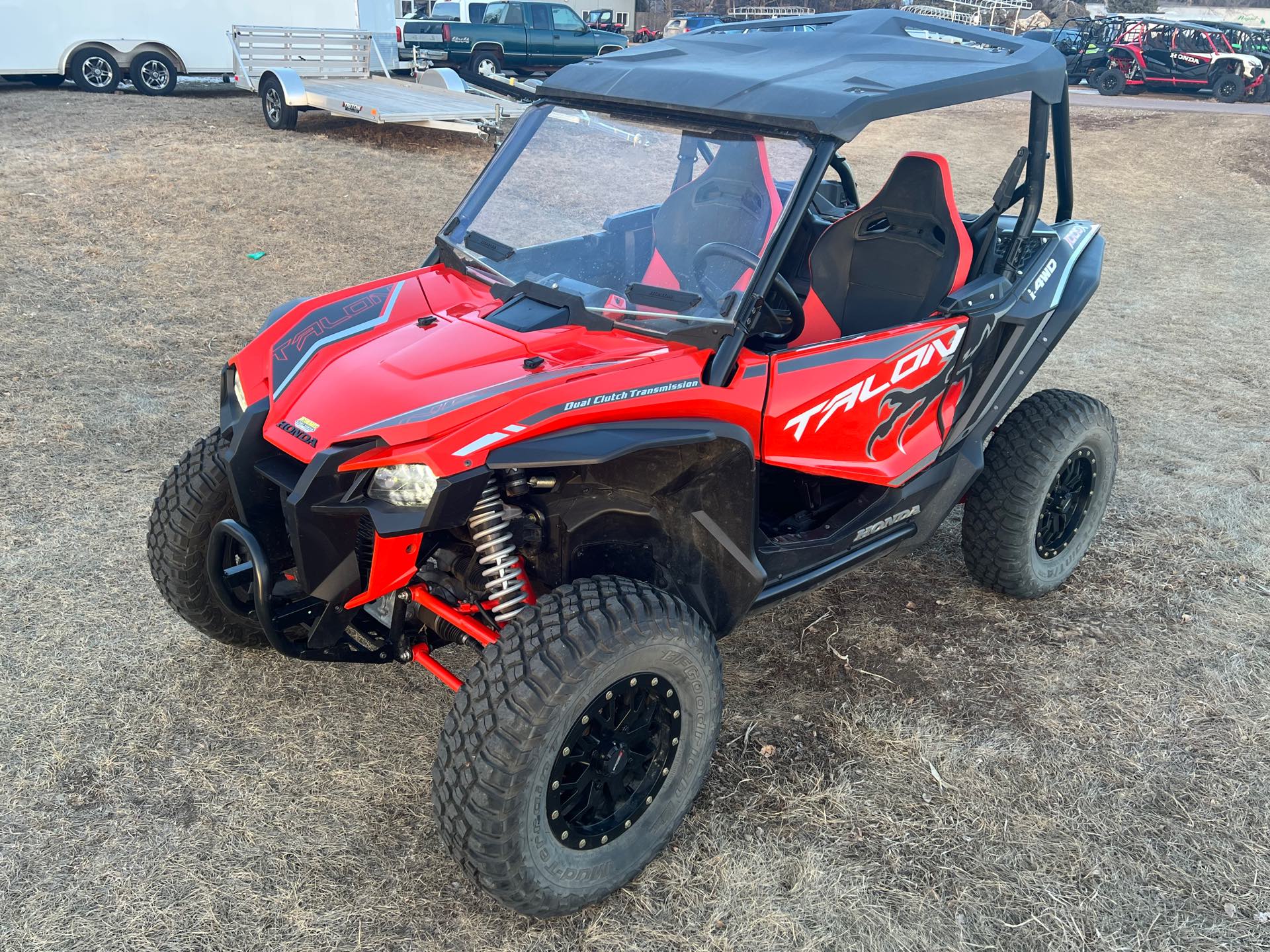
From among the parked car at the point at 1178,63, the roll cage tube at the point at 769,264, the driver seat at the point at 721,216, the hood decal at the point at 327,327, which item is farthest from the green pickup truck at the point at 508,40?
the roll cage tube at the point at 769,264

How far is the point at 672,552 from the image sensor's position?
9.61 ft

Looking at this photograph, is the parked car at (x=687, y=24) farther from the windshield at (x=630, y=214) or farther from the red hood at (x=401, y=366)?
the red hood at (x=401, y=366)

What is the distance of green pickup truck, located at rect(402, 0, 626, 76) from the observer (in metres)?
19.2

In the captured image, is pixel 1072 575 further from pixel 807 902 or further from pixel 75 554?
pixel 75 554

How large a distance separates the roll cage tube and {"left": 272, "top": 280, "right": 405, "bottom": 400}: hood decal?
1.06m

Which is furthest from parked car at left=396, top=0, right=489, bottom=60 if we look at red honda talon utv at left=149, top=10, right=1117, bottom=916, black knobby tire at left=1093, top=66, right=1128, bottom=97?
red honda talon utv at left=149, top=10, right=1117, bottom=916

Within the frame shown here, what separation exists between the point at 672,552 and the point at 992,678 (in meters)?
1.50

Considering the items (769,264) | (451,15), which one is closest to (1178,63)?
(451,15)

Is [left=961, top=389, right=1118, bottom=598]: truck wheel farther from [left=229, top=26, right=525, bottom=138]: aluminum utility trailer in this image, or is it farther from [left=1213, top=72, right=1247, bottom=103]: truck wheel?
[left=1213, top=72, right=1247, bottom=103]: truck wheel

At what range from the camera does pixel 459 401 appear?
8.29 ft

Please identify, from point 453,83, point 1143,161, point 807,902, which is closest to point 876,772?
point 807,902

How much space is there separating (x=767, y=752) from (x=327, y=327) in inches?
75.1

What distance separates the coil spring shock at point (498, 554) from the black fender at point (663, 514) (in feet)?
0.39

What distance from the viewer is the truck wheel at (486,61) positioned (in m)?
19.1
